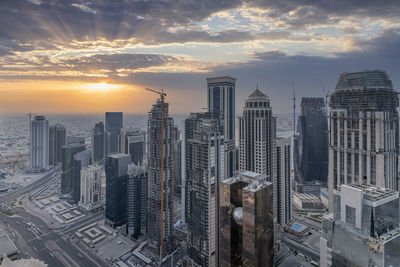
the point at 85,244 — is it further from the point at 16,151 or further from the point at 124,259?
the point at 16,151

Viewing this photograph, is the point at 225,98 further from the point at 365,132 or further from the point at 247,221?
the point at 247,221

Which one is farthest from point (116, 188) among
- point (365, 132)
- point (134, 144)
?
point (365, 132)

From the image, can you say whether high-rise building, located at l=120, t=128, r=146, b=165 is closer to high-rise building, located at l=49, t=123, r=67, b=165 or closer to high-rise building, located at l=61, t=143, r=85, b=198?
high-rise building, located at l=61, t=143, r=85, b=198

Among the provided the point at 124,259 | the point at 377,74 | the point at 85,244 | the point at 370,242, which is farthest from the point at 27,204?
the point at 377,74

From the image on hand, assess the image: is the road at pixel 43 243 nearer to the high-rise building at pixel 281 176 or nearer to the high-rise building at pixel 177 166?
the high-rise building at pixel 177 166

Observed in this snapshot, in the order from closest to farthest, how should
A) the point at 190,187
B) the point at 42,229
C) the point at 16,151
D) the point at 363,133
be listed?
the point at 363,133 → the point at 190,187 → the point at 42,229 → the point at 16,151

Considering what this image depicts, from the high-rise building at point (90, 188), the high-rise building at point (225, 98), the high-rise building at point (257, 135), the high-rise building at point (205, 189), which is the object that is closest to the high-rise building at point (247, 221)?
the high-rise building at point (205, 189)
